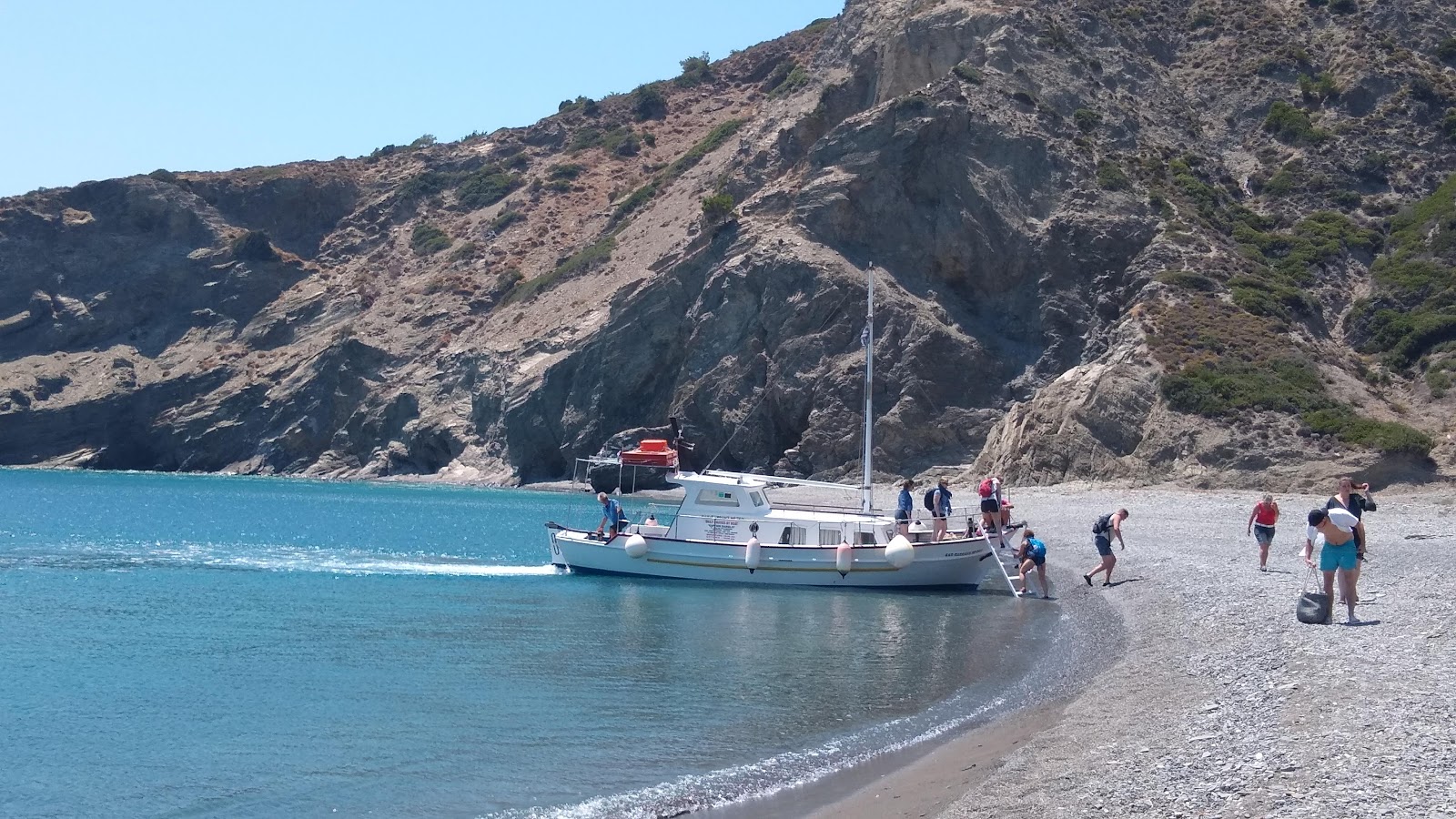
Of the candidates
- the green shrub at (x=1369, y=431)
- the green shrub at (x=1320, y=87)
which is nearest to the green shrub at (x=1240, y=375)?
the green shrub at (x=1369, y=431)

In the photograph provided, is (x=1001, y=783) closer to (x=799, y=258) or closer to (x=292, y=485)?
(x=799, y=258)

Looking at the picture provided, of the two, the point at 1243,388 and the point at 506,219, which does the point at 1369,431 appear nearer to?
the point at 1243,388

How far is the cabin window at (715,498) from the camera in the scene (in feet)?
96.1

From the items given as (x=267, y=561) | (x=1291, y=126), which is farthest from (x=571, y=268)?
(x=267, y=561)

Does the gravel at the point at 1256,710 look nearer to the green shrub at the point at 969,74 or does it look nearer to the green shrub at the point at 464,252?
the green shrub at the point at 969,74

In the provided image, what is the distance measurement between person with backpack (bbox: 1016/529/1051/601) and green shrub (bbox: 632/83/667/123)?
87.7 meters

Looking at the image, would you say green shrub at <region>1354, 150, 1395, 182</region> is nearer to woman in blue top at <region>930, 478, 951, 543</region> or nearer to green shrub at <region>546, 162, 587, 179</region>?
woman in blue top at <region>930, 478, 951, 543</region>

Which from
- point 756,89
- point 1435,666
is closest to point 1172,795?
Result: point 1435,666

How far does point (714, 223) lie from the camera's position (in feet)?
221

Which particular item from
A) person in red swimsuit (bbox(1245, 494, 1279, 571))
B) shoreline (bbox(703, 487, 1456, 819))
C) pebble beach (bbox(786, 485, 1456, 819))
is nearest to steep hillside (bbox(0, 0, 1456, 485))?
person in red swimsuit (bbox(1245, 494, 1279, 571))

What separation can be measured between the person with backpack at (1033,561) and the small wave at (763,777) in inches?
381

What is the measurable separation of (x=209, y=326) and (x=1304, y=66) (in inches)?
2764

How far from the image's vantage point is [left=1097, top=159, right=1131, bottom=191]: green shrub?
59.7 metres

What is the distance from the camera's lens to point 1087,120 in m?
63.9
